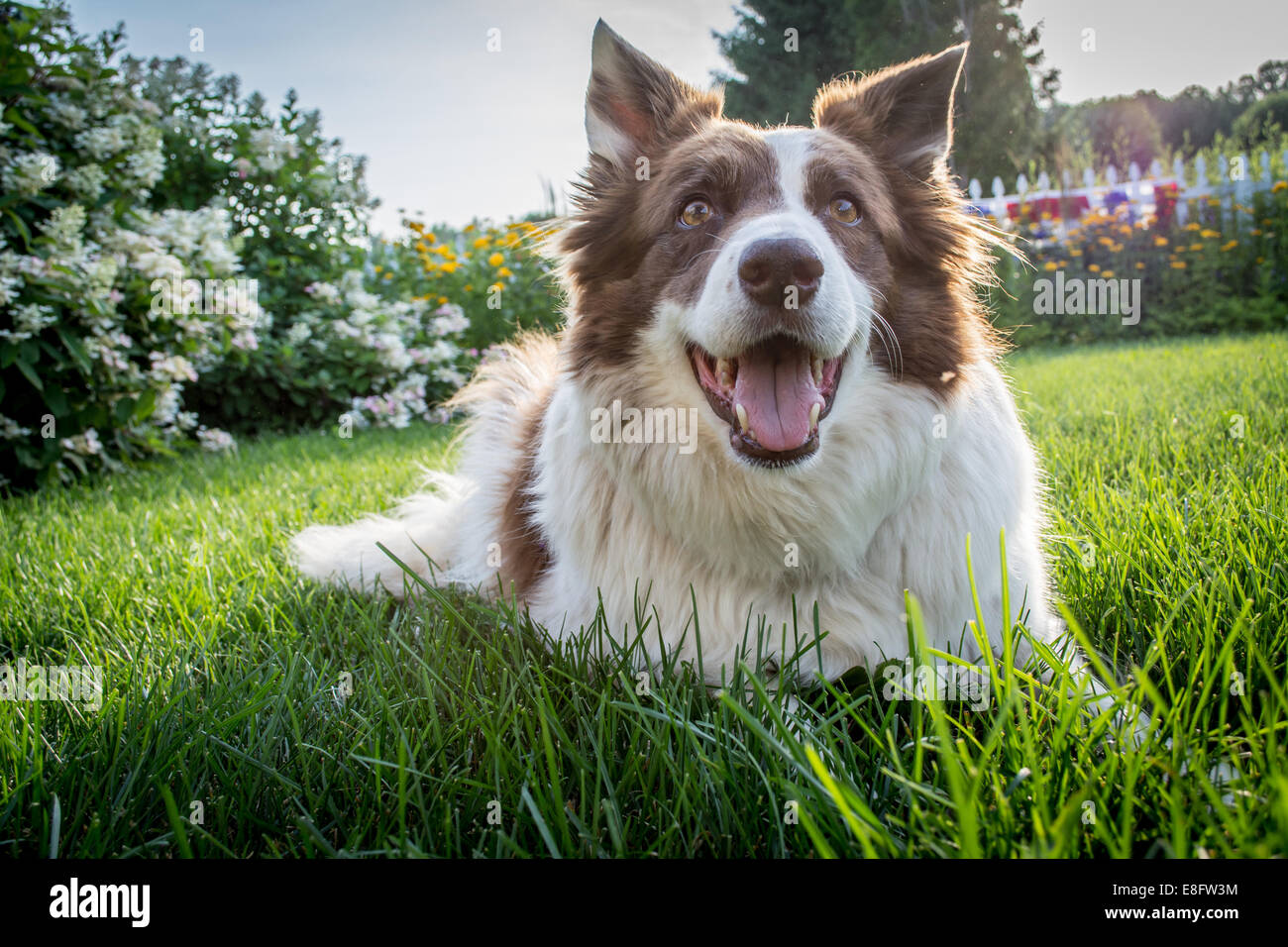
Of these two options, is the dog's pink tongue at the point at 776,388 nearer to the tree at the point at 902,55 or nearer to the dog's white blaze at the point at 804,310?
the dog's white blaze at the point at 804,310

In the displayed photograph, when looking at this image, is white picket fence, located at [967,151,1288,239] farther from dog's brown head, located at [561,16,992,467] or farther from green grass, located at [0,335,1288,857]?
green grass, located at [0,335,1288,857]

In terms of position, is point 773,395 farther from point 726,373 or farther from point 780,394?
point 726,373

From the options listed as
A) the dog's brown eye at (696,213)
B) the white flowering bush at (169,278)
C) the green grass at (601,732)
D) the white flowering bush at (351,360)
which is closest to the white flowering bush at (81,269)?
the white flowering bush at (169,278)

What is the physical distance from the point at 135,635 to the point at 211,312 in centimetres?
363

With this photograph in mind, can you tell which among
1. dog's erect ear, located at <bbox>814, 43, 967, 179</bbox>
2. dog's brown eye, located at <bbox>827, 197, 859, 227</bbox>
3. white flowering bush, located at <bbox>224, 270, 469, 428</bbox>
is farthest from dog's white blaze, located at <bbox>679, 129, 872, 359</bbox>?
white flowering bush, located at <bbox>224, 270, 469, 428</bbox>

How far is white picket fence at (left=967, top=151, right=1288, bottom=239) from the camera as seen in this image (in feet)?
29.0

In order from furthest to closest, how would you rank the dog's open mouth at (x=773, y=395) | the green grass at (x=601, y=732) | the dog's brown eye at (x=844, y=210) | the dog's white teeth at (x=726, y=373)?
the dog's brown eye at (x=844, y=210) → the dog's white teeth at (x=726, y=373) → the dog's open mouth at (x=773, y=395) → the green grass at (x=601, y=732)

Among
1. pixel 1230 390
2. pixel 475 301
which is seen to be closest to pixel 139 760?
pixel 1230 390

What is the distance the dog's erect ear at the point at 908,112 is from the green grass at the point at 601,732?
4.37 feet

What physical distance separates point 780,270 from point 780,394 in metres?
0.33

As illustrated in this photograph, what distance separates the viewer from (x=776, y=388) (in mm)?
2021

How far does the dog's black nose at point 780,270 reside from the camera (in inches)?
72.5

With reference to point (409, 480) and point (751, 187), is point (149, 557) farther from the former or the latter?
point (751, 187)
